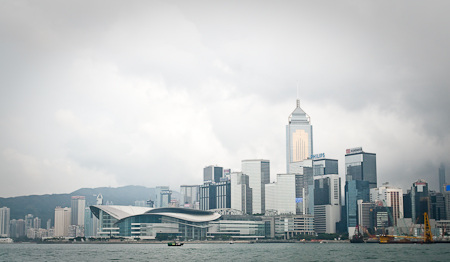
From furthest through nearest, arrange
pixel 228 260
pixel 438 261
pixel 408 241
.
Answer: pixel 408 241 < pixel 228 260 < pixel 438 261

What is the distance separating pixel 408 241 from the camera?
192875mm

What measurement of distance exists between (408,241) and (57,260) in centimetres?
13556

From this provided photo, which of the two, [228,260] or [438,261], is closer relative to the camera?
[438,261]

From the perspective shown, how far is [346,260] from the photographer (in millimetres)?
93000

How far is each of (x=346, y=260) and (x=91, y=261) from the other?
42645 millimetres

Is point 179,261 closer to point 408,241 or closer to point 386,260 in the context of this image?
point 386,260

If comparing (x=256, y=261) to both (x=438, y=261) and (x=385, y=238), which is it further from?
(x=385, y=238)

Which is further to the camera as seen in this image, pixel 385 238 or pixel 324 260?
pixel 385 238

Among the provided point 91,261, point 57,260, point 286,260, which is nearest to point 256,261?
point 286,260

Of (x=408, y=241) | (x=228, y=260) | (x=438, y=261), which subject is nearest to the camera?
(x=438, y=261)

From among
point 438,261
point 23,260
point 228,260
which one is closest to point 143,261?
point 228,260

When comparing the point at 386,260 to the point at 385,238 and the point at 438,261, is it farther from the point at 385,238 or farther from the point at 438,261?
the point at 385,238

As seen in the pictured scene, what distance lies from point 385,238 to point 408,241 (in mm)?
8422

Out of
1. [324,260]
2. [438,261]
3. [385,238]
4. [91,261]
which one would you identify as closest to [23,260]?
[91,261]
